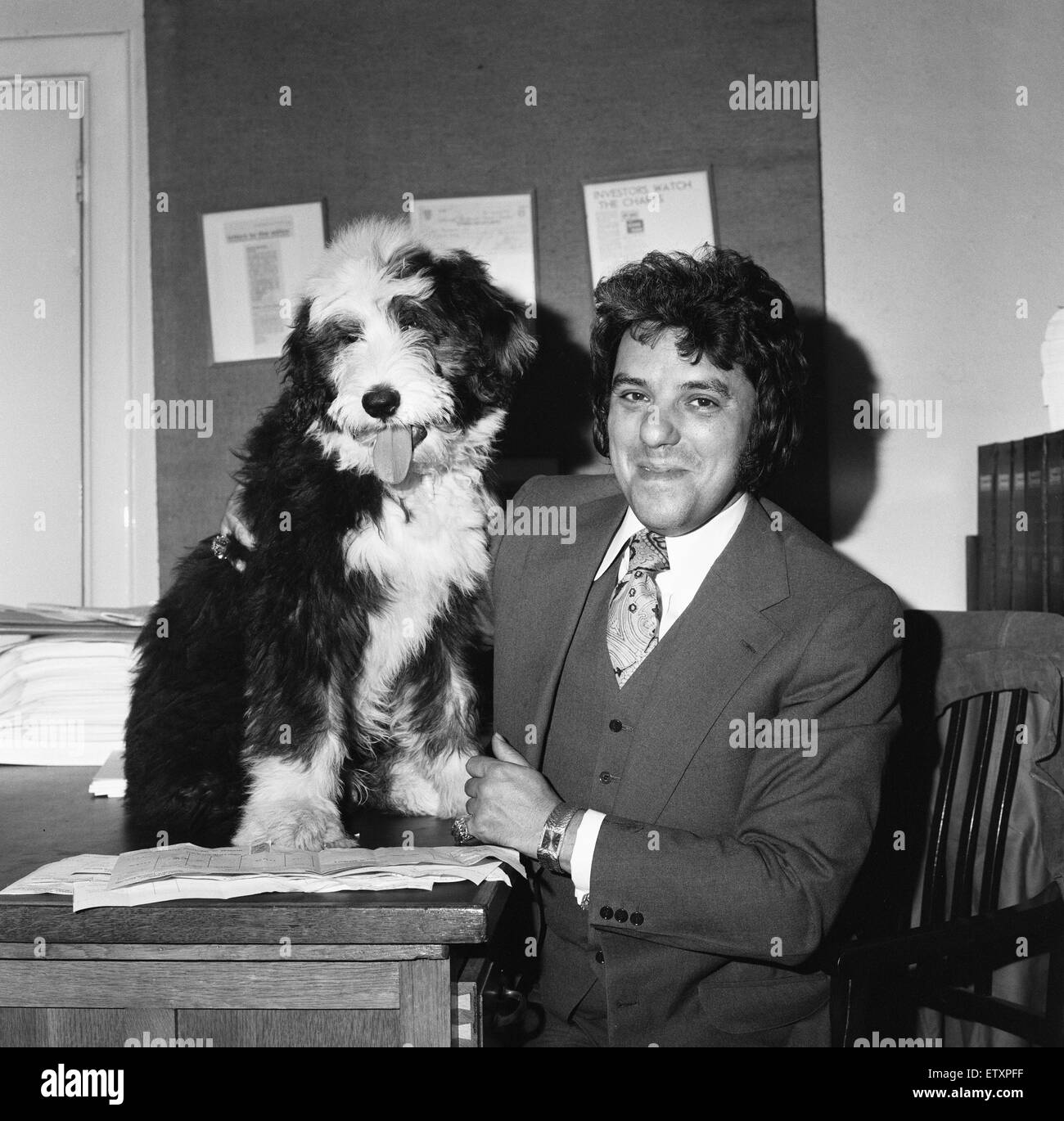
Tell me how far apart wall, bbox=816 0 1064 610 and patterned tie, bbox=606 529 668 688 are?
3.86 ft

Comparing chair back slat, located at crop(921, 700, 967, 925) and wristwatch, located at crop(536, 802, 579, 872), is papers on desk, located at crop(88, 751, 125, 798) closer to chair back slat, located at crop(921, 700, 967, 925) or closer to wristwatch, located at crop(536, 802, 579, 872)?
wristwatch, located at crop(536, 802, 579, 872)

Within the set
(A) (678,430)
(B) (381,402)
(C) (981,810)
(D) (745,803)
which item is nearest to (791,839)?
(D) (745,803)

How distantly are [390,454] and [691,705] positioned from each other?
601 mm

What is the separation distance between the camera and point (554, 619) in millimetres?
1787

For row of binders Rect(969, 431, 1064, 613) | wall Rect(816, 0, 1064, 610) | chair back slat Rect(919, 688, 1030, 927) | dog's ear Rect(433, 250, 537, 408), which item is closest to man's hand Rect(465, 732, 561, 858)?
dog's ear Rect(433, 250, 537, 408)

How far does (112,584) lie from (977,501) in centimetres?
234

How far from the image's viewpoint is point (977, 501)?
2.74 m

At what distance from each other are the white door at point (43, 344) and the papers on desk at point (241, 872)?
1728 mm

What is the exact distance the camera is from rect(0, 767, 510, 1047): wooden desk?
129 centimetres

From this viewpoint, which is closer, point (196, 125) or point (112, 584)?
point (196, 125)

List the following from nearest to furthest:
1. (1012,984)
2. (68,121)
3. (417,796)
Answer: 1. (417,796)
2. (1012,984)
3. (68,121)
